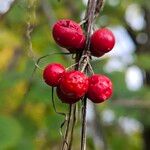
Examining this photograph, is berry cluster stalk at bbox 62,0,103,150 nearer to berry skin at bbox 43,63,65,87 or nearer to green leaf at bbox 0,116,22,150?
berry skin at bbox 43,63,65,87

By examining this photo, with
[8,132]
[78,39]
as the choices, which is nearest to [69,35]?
[78,39]

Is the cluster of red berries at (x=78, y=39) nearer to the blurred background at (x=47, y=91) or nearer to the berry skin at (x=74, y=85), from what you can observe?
the berry skin at (x=74, y=85)

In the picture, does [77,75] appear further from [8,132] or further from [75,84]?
[8,132]

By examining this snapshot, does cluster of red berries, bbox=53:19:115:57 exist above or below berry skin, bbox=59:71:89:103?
above

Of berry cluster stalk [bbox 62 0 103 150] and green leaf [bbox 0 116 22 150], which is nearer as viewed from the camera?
berry cluster stalk [bbox 62 0 103 150]

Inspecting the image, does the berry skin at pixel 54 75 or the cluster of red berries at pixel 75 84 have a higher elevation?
the berry skin at pixel 54 75

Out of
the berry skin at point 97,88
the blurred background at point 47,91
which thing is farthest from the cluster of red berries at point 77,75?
the blurred background at point 47,91

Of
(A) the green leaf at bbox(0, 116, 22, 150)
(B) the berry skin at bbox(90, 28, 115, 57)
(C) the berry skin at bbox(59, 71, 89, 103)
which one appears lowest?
(C) the berry skin at bbox(59, 71, 89, 103)

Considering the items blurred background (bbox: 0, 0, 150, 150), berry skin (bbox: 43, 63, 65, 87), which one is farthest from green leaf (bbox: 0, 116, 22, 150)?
berry skin (bbox: 43, 63, 65, 87)
